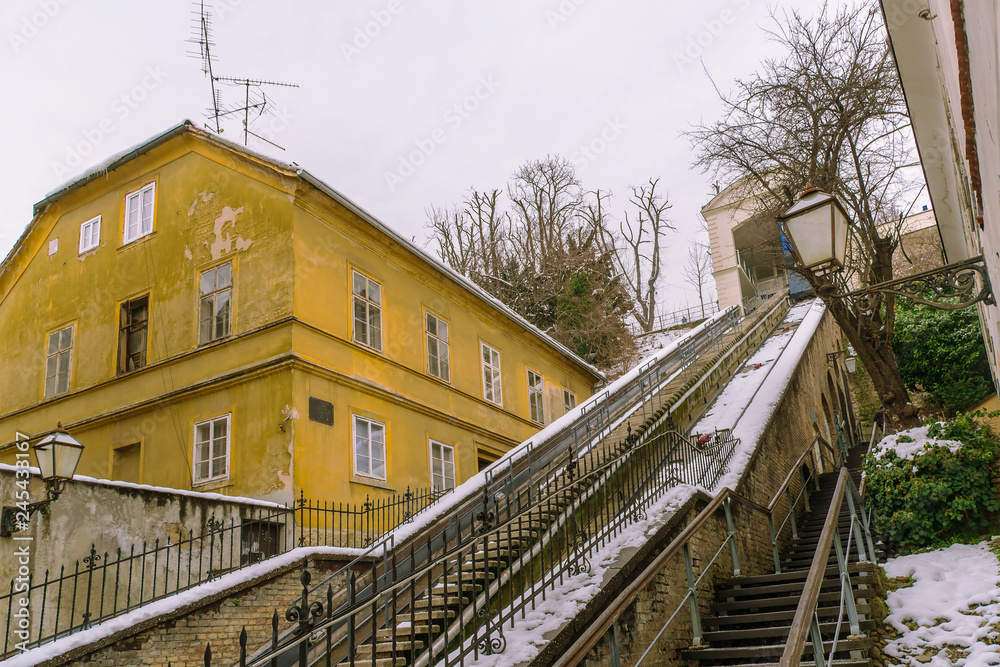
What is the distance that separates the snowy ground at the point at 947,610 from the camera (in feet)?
22.4

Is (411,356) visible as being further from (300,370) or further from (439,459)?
(300,370)

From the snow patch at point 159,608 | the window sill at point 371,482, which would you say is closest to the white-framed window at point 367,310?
the window sill at point 371,482

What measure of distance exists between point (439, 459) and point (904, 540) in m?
8.67

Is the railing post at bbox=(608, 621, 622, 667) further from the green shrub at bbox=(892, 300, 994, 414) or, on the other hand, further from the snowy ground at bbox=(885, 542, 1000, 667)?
the green shrub at bbox=(892, 300, 994, 414)

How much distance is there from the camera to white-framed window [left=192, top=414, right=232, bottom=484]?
1254 cm

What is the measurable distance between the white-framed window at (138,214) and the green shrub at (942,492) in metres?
14.4

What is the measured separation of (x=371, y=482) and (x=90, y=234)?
9.01 meters

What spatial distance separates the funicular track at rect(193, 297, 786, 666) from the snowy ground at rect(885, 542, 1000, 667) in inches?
105

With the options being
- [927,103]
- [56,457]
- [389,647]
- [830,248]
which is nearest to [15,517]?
[56,457]

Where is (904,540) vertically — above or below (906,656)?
above

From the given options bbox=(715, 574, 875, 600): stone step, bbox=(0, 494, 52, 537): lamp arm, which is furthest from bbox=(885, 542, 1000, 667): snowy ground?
bbox=(0, 494, 52, 537): lamp arm

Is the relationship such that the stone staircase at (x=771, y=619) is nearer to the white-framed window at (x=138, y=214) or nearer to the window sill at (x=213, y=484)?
the window sill at (x=213, y=484)

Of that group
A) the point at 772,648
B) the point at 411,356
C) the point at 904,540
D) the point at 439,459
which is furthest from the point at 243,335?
the point at 904,540

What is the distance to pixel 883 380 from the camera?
14.8m
